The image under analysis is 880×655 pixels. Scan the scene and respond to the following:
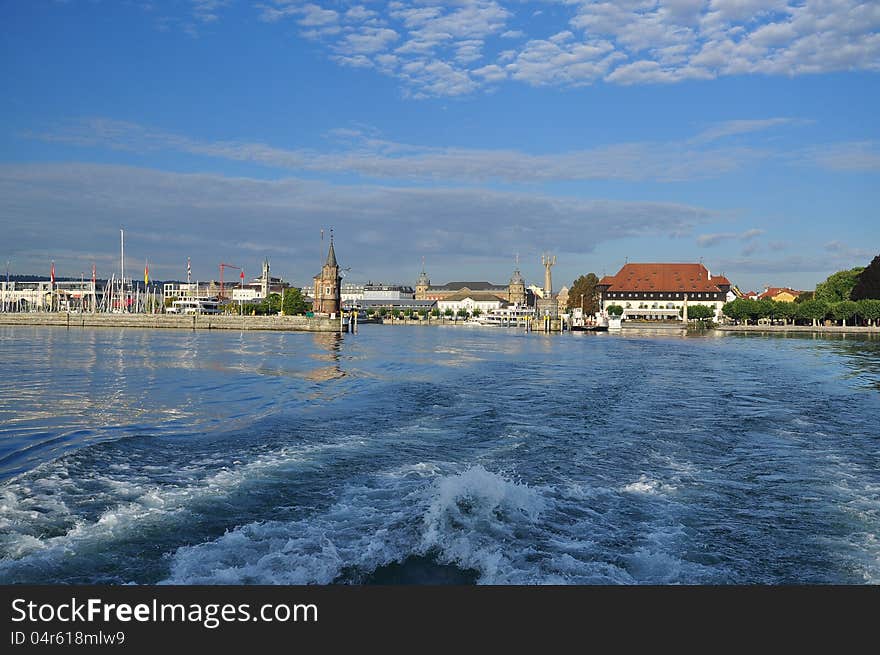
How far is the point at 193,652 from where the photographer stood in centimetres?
390

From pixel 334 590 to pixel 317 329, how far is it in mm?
87786

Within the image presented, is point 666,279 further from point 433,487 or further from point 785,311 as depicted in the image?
point 433,487

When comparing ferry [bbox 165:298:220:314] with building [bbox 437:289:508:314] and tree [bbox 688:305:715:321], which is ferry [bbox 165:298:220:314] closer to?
building [bbox 437:289:508:314]

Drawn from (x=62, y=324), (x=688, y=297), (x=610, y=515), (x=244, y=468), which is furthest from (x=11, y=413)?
(x=688, y=297)

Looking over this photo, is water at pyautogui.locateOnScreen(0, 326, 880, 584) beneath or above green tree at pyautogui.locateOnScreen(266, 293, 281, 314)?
beneath

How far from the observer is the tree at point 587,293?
14512cm

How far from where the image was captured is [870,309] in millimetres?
83188

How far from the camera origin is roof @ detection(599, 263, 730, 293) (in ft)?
420

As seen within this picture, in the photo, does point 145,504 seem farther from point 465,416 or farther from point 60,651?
point 465,416

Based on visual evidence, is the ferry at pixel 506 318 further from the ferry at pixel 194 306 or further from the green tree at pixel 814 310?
the ferry at pixel 194 306

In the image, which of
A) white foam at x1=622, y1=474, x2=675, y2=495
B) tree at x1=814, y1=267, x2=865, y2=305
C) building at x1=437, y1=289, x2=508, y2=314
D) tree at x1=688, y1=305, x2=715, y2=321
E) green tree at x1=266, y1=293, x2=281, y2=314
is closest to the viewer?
white foam at x1=622, y1=474, x2=675, y2=495

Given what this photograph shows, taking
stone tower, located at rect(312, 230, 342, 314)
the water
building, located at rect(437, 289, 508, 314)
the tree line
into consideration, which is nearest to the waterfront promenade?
stone tower, located at rect(312, 230, 342, 314)

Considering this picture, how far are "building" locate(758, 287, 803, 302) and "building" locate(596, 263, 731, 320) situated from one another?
24.9 metres

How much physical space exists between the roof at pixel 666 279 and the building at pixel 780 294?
24.4m
